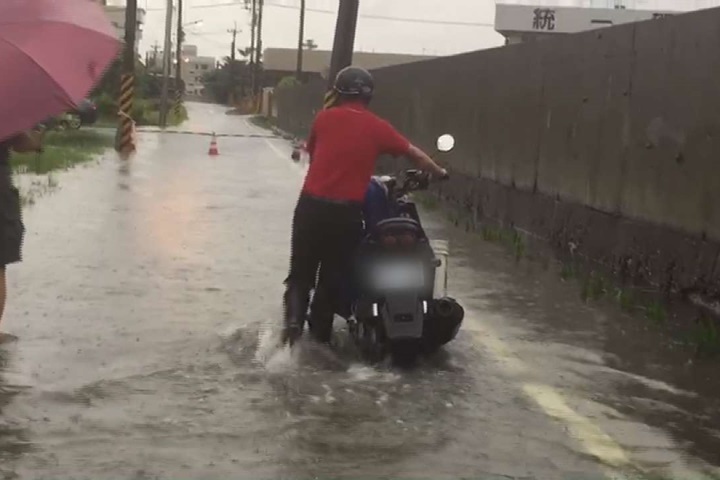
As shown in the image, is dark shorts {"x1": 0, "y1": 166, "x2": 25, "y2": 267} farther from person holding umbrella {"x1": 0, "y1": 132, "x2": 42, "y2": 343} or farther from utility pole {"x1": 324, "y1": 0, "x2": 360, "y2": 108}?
utility pole {"x1": 324, "y1": 0, "x2": 360, "y2": 108}

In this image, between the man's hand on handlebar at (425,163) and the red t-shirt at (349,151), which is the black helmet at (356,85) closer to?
the red t-shirt at (349,151)

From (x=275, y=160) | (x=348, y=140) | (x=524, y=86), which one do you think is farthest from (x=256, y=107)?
(x=348, y=140)

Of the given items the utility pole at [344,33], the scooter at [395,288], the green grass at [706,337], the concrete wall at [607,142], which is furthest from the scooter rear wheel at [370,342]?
the utility pole at [344,33]

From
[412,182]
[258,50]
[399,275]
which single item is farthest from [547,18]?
[399,275]

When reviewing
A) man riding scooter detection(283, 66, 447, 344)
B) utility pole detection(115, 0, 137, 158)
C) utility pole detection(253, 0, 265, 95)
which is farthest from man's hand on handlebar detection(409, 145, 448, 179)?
utility pole detection(253, 0, 265, 95)

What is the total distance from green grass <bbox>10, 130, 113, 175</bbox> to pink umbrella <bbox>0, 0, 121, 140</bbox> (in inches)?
383

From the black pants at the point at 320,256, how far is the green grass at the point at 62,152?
9.28 metres

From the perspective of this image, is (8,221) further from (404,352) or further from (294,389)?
(404,352)

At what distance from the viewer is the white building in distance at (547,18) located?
71812 mm

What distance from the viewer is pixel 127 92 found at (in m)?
35.1

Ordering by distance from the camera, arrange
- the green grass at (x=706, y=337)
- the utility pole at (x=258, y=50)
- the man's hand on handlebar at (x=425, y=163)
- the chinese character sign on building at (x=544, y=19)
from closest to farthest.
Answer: the man's hand on handlebar at (x=425, y=163) < the green grass at (x=706, y=337) < the chinese character sign on building at (x=544, y=19) < the utility pole at (x=258, y=50)

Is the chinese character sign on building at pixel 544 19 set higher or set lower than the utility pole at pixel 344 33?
higher

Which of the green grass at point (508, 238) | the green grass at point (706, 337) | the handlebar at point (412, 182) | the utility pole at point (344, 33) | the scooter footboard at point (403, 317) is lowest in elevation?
the green grass at point (508, 238)

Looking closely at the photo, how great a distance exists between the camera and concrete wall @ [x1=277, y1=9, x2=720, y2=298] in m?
9.93
